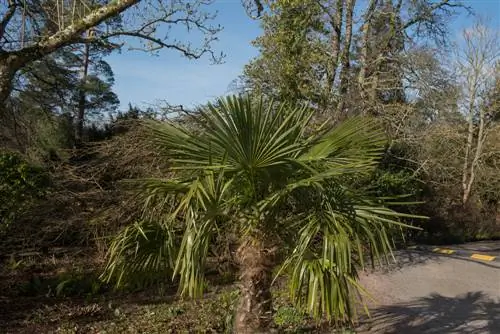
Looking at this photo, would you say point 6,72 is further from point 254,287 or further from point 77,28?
point 254,287

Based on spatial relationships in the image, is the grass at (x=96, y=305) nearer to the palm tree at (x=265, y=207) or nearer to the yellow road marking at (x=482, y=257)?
the palm tree at (x=265, y=207)

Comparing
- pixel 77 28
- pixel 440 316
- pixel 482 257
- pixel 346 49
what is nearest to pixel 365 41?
pixel 346 49

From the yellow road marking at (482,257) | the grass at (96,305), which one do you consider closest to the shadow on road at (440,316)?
→ the grass at (96,305)

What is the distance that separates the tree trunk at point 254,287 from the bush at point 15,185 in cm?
520

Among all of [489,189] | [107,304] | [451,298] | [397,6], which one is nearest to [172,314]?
[107,304]

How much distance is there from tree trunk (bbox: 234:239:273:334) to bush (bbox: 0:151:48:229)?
5.20 meters

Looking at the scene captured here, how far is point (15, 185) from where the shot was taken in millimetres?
7641

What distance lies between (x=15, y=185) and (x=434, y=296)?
732 cm

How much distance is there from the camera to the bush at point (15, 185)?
295 inches

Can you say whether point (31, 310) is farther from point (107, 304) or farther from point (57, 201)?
point (57, 201)

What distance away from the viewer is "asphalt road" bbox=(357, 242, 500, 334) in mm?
5820

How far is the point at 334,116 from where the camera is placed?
1013 centimetres

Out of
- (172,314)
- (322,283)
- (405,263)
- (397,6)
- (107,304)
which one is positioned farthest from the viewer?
Result: (397,6)

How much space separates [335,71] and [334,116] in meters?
1.79
